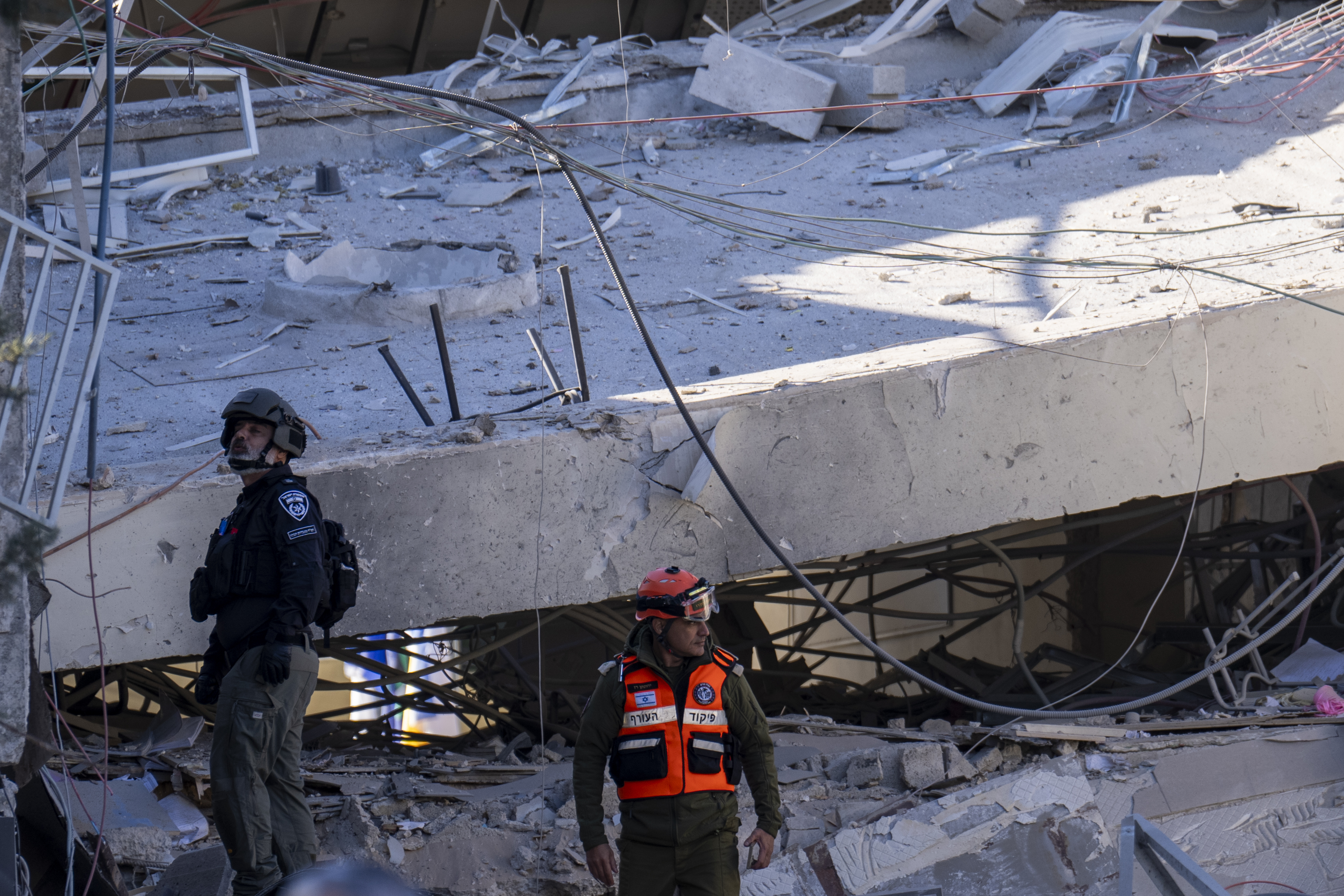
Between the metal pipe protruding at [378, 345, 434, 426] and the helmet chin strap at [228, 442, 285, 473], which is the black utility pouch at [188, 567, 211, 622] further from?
the metal pipe protruding at [378, 345, 434, 426]

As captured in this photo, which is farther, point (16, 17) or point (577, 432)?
point (577, 432)

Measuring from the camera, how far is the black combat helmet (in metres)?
3.40

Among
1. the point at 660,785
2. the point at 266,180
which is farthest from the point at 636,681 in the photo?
the point at 266,180

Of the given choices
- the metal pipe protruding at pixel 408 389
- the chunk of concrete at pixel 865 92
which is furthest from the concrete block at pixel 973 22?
the metal pipe protruding at pixel 408 389

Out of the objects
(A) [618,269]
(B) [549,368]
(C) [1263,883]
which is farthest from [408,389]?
(C) [1263,883]

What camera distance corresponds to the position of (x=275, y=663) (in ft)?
10.6

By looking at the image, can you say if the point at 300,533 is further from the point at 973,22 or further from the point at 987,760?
the point at 973,22

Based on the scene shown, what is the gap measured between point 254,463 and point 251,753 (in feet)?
2.78

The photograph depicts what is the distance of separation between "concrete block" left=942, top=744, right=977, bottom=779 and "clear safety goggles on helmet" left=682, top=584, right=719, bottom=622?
1843 mm

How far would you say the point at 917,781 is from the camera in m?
4.41

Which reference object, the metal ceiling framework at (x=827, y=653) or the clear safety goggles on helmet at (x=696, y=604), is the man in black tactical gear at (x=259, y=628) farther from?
the metal ceiling framework at (x=827, y=653)

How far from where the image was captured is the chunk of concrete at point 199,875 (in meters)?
3.69

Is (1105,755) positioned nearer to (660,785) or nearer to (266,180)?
(660,785)

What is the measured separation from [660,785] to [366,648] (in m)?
2.52
